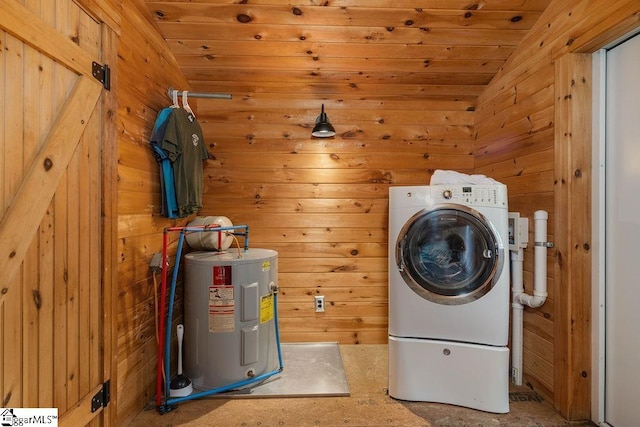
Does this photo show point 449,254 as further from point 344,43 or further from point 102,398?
point 102,398

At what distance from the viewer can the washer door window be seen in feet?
5.26

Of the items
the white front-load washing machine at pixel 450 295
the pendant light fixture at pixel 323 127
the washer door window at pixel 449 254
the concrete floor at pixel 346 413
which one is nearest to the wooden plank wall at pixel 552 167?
the concrete floor at pixel 346 413

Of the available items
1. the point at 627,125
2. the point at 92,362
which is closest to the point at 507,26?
the point at 627,125

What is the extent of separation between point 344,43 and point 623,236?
6.35ft

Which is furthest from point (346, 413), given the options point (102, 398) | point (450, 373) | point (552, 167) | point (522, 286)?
point (552, 167)

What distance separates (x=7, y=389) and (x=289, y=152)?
80.1 inches

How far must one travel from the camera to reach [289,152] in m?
2.48

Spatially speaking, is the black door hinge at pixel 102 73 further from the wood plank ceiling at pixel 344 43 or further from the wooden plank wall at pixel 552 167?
the wooden plank wall at pixel 552 167

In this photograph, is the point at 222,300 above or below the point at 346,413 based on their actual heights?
above

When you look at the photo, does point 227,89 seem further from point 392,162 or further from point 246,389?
point 246,389

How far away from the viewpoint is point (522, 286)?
1.86 meters

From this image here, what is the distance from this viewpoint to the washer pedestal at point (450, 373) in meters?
1.58

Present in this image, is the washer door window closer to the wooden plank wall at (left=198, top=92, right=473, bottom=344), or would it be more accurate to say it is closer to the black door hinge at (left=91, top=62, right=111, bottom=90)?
the wooden plank wall at (left=198, top=92, right=473, bottom=344)

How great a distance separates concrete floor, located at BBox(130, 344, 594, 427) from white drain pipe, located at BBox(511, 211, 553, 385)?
200 mm
